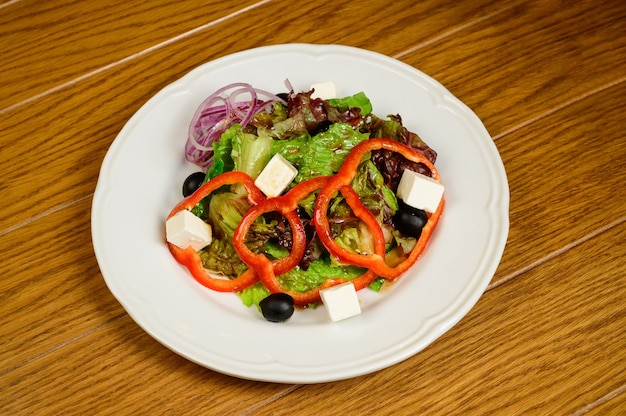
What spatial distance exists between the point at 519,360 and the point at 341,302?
0.49 metres

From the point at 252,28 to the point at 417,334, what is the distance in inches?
54.5

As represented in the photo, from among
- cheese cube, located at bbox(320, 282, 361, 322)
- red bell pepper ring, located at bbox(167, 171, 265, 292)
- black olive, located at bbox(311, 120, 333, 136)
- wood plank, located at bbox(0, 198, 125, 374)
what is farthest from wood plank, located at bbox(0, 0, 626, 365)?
black olive, located at bbox(311, 120, 333, 136)

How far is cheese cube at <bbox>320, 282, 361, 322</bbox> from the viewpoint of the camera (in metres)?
1.90

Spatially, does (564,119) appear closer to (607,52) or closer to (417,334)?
(607,52)

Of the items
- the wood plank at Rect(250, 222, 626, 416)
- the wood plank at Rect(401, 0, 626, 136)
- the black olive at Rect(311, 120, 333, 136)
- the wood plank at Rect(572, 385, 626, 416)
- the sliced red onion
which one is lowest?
the wood plank at Rect(572, 385, 626, 416)

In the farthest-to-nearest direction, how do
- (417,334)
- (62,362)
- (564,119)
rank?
(564,119)
(62,362)
(417,334)

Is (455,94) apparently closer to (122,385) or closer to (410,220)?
(410,220)

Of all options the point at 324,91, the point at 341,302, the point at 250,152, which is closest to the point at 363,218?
the point at 341,302

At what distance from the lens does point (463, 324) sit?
79.9 inches

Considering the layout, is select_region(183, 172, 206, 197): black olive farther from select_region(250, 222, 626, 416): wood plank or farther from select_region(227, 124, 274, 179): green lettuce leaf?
select_region(250, 222, 626, 416): wood plank

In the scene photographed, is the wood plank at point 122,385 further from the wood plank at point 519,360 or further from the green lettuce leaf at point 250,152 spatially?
the green lettuce leaf at point 250,152

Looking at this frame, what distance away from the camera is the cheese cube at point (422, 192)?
204 cm

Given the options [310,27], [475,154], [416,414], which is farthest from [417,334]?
[310,27]

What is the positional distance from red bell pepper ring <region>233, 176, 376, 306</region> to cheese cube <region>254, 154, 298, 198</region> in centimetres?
3
